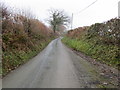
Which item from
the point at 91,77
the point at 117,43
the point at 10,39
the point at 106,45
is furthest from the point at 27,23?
the point at 91,77

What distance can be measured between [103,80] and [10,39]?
771 cm

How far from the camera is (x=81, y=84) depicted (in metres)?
6.44

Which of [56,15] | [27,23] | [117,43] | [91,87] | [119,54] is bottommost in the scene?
[91,87]

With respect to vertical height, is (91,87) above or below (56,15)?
below

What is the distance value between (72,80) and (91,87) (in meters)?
1.10

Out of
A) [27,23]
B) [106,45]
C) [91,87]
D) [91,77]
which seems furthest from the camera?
[27,23]

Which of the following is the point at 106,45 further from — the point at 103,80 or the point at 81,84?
the point at 81,84

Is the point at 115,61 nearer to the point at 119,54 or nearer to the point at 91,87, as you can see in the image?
the point at 119,54

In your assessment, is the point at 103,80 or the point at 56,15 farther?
the point at 56,15

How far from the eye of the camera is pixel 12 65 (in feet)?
29.5

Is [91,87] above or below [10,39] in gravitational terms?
below

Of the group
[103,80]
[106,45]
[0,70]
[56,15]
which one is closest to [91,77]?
[103,80]

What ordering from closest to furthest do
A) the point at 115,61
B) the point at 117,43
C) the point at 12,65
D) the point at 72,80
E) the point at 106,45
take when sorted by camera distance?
the point at 72,80, the point at 12,65, the point at 115,61, the point at 117,43, the point at 106,45

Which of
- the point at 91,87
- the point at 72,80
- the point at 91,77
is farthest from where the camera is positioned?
the point at 91,77
